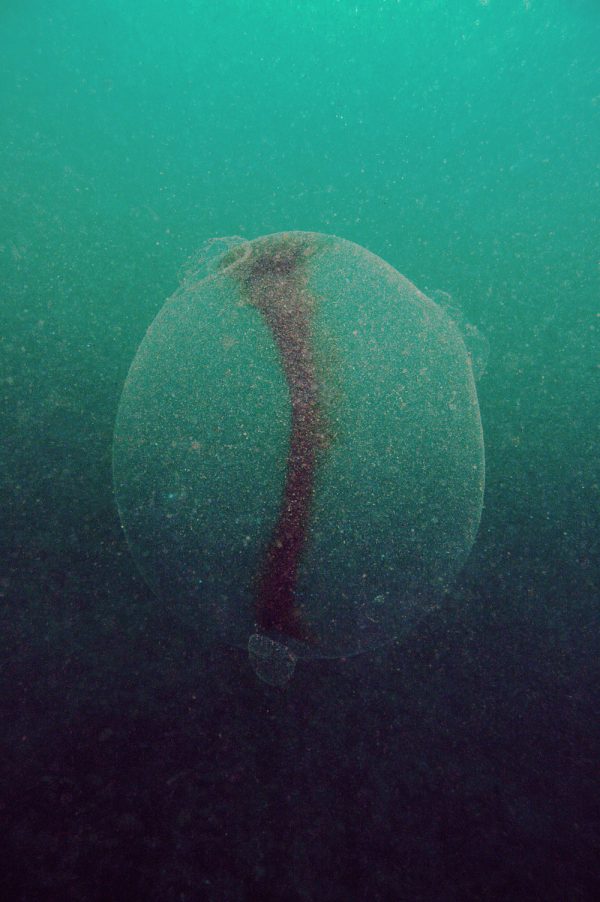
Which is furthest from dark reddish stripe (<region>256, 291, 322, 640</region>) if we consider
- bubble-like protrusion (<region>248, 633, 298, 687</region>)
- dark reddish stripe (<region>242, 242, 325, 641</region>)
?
bubble-like protrusion (<region>248, 633, 298, 687</region>)

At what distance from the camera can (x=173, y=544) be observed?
4.22 ft

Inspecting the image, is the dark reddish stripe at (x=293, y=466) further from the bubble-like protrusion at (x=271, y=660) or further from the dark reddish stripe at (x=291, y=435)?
the bubble-like protrusion at (x=271, y=660)

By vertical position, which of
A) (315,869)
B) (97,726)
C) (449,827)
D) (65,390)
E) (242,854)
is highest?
(65,390)

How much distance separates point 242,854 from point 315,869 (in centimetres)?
26

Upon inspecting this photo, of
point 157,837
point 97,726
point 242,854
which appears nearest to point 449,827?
point 242,854

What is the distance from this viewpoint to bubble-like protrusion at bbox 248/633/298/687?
150 centimetres

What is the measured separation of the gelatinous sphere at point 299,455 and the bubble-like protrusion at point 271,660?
0.26ft

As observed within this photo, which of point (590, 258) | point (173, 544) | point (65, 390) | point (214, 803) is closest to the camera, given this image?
point (173, 544)

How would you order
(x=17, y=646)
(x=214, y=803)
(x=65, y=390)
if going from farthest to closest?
1. (x=65, y=390)
2. (x=17, y=646)
3. (x=214, y=803)

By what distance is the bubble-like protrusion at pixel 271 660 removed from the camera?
4.93 feet

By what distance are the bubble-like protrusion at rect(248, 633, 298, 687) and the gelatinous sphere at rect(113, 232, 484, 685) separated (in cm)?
8

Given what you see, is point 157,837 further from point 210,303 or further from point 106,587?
point 210,303

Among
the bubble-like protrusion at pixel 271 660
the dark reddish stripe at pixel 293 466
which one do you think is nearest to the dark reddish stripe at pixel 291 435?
the dark reddish stripe at pixel 293 466

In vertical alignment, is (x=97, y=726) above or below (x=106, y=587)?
below
